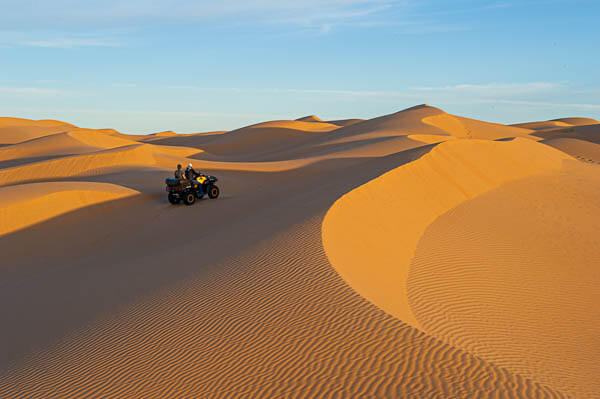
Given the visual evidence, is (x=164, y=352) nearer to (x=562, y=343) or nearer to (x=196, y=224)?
(x=562, y=343)

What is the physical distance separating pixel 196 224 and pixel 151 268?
4.58m

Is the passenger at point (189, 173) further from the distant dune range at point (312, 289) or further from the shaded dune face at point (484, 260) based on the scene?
the shaded dune face at point (484, 260)

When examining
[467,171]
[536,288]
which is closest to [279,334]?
[536,288]

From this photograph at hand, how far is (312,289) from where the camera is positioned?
748 cm

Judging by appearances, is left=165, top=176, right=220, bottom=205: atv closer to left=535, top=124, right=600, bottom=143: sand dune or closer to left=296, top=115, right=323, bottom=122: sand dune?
left=535, top=124, right=600, bottom=143: sand dune

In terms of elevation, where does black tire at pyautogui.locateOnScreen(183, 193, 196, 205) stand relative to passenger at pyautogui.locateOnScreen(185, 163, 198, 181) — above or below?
below

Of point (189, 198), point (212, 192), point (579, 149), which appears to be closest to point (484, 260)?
point (189, 198)

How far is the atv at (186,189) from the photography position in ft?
54.8

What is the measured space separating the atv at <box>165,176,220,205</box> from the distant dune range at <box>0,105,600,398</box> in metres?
0.34

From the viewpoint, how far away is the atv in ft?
54.8

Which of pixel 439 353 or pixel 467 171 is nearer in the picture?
pixel 439 353

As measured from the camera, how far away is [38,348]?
7.20m

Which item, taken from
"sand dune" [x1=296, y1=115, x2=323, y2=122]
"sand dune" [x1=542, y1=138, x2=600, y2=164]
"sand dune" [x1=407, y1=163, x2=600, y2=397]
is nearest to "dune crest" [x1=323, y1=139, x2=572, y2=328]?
"sand dune" [x1=407, y1=163, x2=600, y2=397]

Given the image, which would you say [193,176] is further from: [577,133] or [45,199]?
[577,133]
